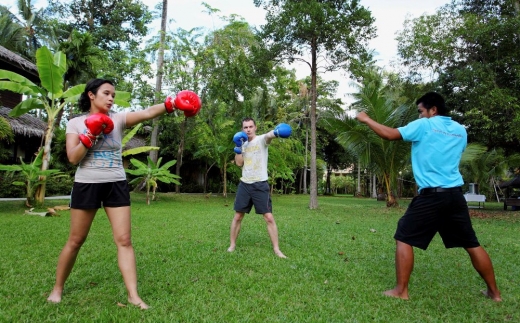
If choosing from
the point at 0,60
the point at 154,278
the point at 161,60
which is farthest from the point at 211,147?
the point at 154,278

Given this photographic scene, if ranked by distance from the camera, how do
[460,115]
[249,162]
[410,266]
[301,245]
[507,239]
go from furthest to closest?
[460,115]
[507,239]
[301,245]
[249,162]
[410,266]

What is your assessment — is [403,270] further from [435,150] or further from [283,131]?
[283,131]

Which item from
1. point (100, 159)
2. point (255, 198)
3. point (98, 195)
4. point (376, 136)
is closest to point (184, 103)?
point (100, 159)

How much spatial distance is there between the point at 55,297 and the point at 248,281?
5.29ft

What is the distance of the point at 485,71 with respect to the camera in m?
11.6

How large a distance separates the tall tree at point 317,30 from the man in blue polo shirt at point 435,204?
340 inches

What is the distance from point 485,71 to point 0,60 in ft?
52.3

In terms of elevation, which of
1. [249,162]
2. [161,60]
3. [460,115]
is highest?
[161,60]

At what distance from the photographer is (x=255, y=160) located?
4676 mm

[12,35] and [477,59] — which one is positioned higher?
[12,35]

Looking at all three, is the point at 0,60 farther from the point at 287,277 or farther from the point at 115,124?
the point at 287,277

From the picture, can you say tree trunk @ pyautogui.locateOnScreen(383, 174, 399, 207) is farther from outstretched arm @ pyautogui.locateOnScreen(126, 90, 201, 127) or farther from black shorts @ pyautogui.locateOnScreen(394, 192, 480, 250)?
outstretched arm @ pyautogui.locateOnScreen(126, 90, 201, 127)

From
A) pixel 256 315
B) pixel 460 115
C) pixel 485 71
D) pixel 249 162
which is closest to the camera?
pixel 256 315

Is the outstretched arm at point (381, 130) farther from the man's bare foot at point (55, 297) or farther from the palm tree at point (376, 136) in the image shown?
the palm tree at point (376, 136)
